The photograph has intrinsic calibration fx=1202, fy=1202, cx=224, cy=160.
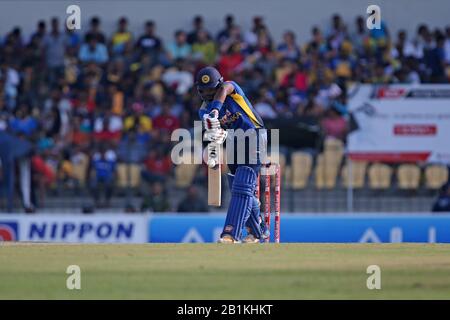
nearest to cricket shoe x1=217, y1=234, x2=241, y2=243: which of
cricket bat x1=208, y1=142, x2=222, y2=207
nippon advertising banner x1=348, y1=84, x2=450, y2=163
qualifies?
cricket bat x1=208, y1=142, x2=222, y2=207

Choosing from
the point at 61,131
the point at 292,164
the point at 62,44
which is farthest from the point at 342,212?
the point at 62,44

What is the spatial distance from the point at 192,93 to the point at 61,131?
2736 mm

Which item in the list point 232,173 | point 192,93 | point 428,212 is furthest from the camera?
point 192,93

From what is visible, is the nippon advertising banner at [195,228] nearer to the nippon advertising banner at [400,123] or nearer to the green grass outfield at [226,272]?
the nippon advertising banner at [400,123]

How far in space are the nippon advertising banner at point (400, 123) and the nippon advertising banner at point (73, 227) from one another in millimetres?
4307

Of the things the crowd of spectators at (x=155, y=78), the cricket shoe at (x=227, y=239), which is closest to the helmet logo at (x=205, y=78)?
the cricket shoe at (x=227, y=239)

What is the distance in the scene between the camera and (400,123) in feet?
71.5

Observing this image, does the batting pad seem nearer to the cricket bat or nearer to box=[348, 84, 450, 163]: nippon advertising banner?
the cricket bat

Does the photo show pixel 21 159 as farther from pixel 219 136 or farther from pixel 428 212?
pixel 219 136

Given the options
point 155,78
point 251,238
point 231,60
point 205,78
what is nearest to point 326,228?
point 231,60

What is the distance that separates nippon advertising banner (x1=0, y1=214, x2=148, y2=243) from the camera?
20.8m

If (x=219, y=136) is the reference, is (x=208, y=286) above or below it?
below

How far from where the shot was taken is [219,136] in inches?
514

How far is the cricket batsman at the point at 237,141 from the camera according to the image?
1341 centimetres
